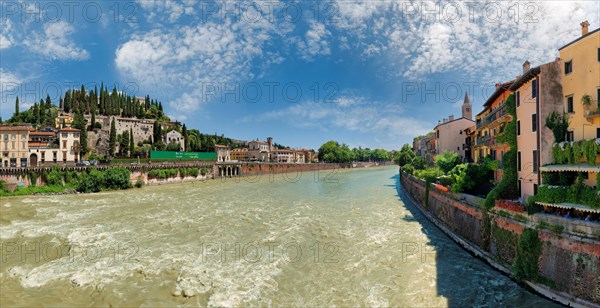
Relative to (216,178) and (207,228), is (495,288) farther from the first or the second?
(216,178)

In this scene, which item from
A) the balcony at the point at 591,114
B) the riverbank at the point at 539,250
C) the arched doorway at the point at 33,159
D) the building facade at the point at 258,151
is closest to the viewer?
the riverbank at the point at 539,250

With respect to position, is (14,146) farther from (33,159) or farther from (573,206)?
(573,206)

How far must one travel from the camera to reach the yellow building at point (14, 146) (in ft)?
166

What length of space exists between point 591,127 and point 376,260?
12.3m

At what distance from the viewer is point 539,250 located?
11.7 m

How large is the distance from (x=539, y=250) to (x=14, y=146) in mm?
75664

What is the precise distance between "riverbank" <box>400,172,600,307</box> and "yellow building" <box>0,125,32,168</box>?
7139cm

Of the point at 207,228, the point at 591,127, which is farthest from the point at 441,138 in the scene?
the point at 207,228

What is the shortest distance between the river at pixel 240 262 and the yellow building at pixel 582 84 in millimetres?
8446

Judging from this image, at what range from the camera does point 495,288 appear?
38.7ft

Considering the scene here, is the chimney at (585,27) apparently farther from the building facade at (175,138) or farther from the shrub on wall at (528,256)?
the building facade at (175,138)

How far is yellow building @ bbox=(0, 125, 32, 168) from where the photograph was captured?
50562 millimetres

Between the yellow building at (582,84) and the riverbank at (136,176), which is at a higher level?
the yellow building at (582,84)

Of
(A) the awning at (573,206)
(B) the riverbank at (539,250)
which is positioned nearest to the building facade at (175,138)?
(B) the riverbank at (539,250)
